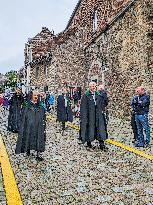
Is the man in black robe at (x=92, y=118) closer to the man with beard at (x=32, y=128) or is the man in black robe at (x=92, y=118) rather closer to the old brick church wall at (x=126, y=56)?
the man with beard at (x=32, y=128)

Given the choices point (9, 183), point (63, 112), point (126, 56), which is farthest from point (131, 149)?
point (126, 56)

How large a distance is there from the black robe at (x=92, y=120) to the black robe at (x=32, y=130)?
142 cm

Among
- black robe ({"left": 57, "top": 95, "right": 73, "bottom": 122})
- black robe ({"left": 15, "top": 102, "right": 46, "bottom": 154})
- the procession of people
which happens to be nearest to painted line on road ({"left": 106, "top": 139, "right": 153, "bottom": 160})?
the procession of people

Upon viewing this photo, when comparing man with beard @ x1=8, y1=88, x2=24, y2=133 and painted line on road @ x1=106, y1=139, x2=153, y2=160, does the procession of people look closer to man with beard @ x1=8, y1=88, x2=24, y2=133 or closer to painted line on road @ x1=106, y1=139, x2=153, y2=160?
painted line on road @ x1=106, y1=139, x2=153, y2=160

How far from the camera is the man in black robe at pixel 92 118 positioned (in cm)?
948

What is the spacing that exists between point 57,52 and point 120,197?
24570mm

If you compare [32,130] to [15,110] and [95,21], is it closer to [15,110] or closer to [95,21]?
[15,110]

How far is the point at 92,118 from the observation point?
9.58 meters

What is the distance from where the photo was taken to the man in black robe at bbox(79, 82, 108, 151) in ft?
31.1

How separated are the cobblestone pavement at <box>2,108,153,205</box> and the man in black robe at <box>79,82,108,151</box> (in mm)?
357

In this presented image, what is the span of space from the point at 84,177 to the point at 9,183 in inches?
52.9

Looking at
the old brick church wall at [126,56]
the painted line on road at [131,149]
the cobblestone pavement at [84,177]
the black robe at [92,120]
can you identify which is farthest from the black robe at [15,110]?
the old brick church wall at [126,56]

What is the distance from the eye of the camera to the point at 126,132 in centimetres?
1335

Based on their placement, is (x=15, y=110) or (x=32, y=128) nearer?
(x=32, y=128)
